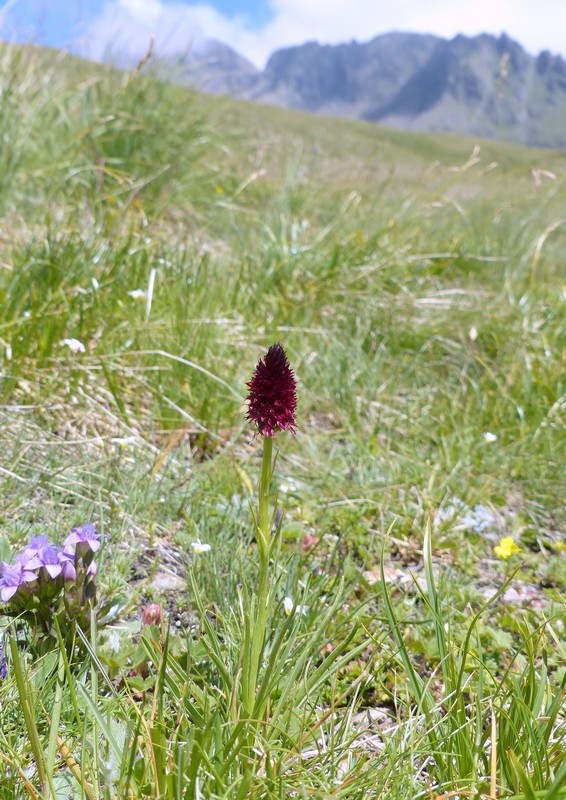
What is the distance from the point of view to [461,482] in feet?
8.94

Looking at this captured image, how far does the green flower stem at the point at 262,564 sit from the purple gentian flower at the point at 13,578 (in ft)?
1.76

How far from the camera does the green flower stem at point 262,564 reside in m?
1.08

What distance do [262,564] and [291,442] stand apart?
5.84 ft

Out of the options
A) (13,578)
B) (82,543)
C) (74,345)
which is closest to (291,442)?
(74,345)

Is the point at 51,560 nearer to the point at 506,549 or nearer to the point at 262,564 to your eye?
the point at 262,564

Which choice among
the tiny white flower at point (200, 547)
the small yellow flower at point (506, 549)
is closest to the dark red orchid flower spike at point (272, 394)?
the tiny white flower at point (200, 547)

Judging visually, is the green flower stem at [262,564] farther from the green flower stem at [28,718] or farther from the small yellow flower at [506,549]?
the small yellow flower at [506,549]


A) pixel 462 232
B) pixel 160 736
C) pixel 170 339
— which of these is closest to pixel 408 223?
pixel 462 232

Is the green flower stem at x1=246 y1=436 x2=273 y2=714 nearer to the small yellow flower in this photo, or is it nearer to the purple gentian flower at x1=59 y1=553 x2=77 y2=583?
the purple gentian flower at x1=59 y1=553 x2=77 y2=583

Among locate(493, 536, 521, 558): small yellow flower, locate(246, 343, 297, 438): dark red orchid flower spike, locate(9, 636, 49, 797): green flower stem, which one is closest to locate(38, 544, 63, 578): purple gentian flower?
locate(9, 636, 49, 797): green flower stem

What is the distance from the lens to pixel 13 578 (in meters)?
1.32

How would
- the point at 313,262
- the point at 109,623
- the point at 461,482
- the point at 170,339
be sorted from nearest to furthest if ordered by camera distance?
the point at 109,623 → the point at 461,482 → the point at 170,339 → the point at 313,262

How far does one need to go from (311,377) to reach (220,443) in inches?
30.1

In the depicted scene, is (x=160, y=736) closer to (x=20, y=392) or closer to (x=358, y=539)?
(x=358, y=539)
